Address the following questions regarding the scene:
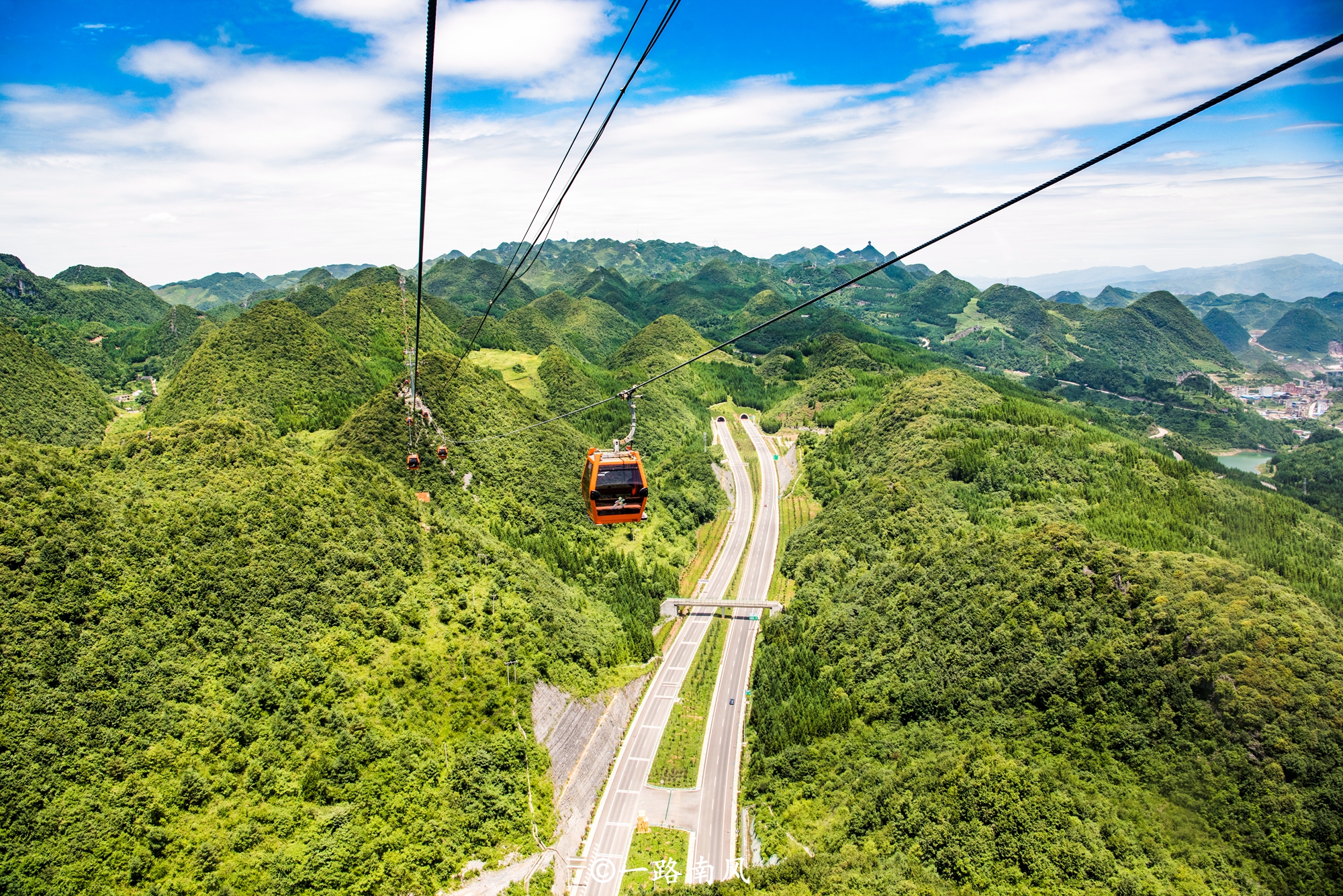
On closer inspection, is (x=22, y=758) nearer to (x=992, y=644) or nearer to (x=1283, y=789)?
(x=992, y=644)

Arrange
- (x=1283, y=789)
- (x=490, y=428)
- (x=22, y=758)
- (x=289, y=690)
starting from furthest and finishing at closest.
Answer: (x=490, y=428) < (x=289, y=690) < (x=1283, y=789) < (x=22, y=758)

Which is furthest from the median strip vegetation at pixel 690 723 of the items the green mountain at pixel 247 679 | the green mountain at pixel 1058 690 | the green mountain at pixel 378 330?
the green mountain at pixel 378 330

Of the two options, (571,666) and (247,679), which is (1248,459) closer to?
(571,666)

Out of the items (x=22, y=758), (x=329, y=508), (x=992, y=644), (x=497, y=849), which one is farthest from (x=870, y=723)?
(x=22, y=758)

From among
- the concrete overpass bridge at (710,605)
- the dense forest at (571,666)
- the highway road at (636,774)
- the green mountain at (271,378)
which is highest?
the green mountain at (271,378)

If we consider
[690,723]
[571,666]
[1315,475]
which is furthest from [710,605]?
[1315,475]

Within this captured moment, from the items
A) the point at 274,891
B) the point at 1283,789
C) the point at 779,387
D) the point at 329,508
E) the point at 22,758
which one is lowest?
the point at 274,891

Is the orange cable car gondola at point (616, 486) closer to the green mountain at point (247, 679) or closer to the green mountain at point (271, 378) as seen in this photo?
the green mountain at point (247, 679)
